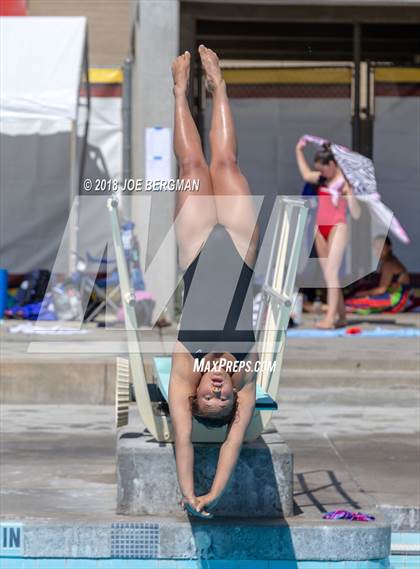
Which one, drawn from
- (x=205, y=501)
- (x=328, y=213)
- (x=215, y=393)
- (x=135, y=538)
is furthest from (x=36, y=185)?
(x=205, y=501)

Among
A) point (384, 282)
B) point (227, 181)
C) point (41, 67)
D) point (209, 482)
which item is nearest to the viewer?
point (227, 181)

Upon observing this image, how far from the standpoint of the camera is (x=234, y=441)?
5.44 metres

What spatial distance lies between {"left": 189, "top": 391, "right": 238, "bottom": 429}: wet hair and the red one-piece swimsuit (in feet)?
21.6

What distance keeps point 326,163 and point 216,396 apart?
6.95 metres

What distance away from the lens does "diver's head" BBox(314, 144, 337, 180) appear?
12.1 m

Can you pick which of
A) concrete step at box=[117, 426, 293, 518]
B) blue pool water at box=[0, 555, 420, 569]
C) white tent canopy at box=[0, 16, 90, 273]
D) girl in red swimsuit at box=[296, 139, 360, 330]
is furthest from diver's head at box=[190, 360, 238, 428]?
white tent canopy at box=[0, 16, 90, 273]

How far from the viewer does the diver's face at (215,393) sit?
541 centimetres

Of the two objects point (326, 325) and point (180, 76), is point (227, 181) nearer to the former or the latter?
point (180, 76)

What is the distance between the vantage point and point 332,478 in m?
6.99

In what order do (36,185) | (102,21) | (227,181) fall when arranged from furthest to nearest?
(102,21)
(36,185)
(227,181)

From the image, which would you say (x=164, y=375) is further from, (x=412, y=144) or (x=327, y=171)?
(x=412, y=144)

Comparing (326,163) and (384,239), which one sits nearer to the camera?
(326,163)

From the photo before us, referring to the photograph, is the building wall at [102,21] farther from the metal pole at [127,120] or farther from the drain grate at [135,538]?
the drain grate at [135,538]

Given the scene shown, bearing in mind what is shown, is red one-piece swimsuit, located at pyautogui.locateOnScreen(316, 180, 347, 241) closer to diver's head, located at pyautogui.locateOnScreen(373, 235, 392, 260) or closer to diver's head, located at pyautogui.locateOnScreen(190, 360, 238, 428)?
diver's head, located at pyautogui.locateOnScreen(373, 235, 392, 260)
